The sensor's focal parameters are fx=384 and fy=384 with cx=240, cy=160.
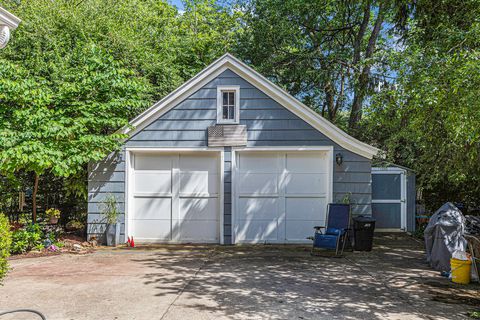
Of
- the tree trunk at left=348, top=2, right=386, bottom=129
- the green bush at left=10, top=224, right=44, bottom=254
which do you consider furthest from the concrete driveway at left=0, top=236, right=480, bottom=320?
the tree trunk at left=348, top=2, right=386, bottom=129

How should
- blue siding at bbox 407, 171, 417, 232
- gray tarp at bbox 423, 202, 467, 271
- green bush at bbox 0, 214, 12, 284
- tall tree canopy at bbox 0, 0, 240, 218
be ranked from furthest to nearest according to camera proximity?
blue siding at bbox 407, 171, 417, 232
tall tree canopy at bbox 0, 0, 240, 218
gray tarp at bbox 423, 202, 467, 271
green bush at bbox 0, 214, 12, 284

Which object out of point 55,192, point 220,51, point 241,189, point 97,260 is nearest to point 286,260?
point 241,189

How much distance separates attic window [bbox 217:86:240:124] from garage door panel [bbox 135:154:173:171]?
5.10 ft

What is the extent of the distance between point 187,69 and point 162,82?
8.34ft

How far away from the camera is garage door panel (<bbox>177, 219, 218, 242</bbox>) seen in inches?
347

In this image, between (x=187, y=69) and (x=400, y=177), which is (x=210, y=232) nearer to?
(x=400, y=177)

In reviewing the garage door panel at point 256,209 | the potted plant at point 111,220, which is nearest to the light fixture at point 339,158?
the garage door panel at point 256,209

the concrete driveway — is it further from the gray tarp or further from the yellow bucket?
the gray tarp

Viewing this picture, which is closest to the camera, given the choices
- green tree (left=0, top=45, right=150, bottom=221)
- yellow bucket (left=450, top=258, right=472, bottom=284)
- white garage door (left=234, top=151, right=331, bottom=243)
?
yellow bucket (left=450, top=258, right=472, bottom=284)

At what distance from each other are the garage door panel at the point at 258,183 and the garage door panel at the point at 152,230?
191cm

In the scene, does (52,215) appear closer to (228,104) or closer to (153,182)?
(153,182)

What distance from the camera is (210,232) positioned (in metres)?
8.82

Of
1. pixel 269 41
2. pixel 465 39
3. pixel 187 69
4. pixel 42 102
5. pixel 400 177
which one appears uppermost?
pixel 269 41

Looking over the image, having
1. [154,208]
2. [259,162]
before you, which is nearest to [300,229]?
[259,162]
